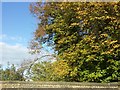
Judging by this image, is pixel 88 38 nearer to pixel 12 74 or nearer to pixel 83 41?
pixel 83 41

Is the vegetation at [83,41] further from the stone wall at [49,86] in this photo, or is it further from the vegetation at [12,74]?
the stone wall at [49,86]

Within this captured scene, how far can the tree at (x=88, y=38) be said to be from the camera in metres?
9.27

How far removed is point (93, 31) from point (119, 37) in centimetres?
90

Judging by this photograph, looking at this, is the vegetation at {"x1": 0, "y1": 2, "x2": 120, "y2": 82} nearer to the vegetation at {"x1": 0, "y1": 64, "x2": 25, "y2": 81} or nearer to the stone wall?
the vegetation at {"x1": 0, "y1": 64, "x2": 25, "y2": 81}

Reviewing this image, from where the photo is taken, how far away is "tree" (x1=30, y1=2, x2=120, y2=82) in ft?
30.4

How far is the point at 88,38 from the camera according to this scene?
9453mm

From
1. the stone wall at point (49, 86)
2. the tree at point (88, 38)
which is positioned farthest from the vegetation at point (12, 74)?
the stone wall at point (49, 86)

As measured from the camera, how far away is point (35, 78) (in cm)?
1148

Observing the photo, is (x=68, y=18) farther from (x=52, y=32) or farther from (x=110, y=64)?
(x=110, y=64)

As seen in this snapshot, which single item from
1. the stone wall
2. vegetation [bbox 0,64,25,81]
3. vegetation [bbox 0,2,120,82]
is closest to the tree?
vegetation [bbox 0,2,120,82]

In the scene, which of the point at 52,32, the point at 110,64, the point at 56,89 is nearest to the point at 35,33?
the point at 52,32

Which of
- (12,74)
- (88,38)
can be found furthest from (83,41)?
(12,74)

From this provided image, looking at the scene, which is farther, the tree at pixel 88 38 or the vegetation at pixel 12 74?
the vegetation at pixel 12 74

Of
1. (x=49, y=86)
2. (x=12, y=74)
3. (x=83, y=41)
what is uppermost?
(x=83, y=41)
